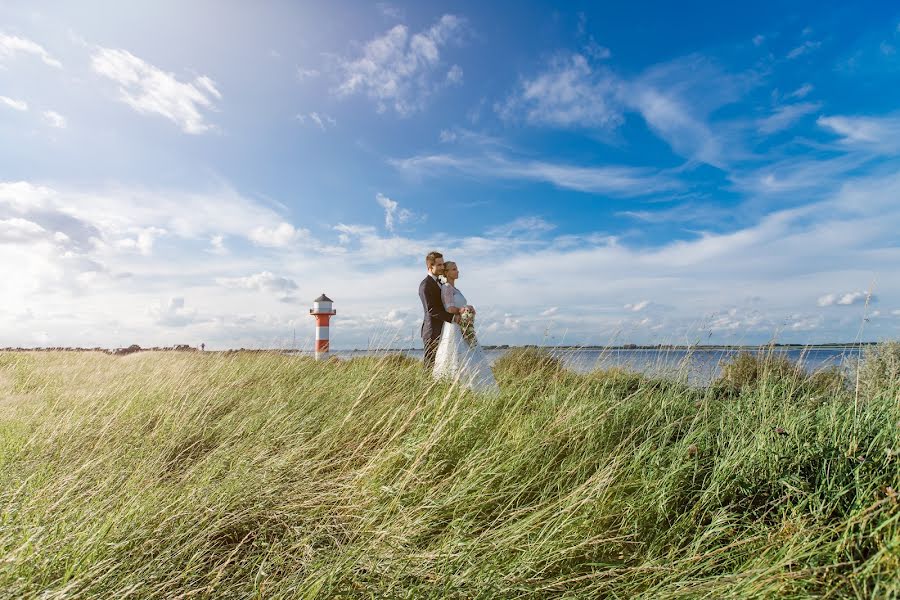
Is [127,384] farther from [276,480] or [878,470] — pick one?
[878,470]

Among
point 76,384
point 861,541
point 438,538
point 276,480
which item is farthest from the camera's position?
point 76,384

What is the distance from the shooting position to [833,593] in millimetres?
1746

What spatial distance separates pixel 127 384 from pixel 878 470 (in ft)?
22.6

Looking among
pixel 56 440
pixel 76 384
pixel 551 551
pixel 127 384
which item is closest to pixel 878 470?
pixel 551 551

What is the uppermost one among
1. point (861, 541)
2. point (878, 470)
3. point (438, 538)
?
point (878, 470)

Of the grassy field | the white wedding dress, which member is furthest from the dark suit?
the grassy field

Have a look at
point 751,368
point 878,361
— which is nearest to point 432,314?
point 751,368

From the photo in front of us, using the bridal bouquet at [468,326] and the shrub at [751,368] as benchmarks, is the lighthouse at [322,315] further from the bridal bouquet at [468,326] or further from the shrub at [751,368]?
the shrub at [751,368]

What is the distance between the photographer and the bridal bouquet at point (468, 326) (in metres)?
5.44

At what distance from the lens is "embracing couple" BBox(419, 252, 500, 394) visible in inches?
217

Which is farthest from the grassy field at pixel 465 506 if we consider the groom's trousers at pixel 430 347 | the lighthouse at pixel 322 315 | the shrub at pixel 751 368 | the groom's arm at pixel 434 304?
the lighthouse at pixel 322 315

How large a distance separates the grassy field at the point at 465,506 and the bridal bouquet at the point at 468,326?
4.81 ft

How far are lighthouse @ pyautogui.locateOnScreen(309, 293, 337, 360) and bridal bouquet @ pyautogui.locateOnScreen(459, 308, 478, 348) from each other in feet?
19.5

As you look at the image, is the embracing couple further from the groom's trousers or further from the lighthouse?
the lighthouse
